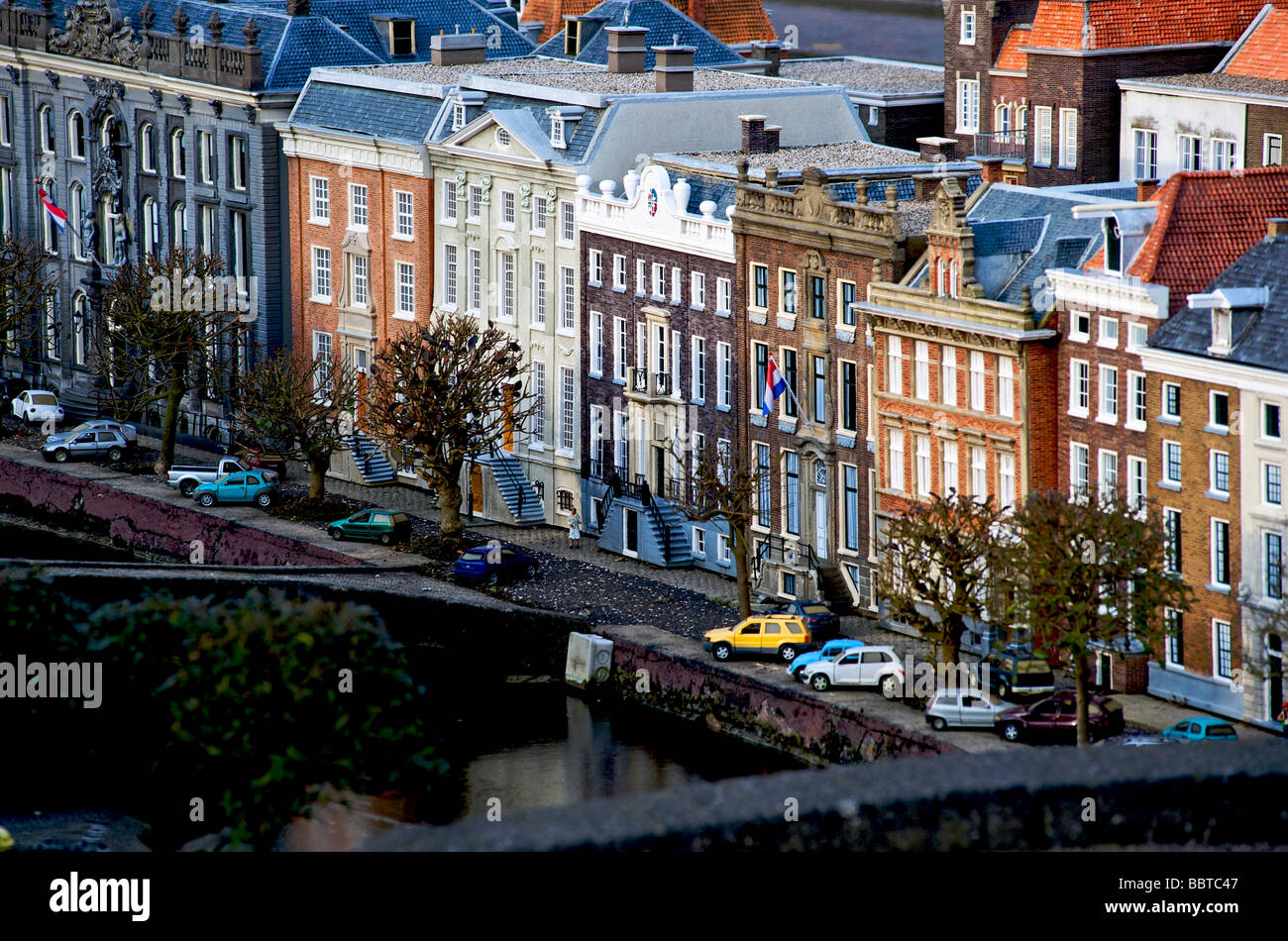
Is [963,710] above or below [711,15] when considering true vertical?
below

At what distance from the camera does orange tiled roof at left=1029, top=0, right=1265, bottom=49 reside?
341ft

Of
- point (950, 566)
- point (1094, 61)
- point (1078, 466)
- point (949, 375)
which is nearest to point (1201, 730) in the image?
point (950, 566)

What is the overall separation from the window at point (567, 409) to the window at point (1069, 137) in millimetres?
21305

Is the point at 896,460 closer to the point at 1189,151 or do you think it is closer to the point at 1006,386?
the point at 1006,386

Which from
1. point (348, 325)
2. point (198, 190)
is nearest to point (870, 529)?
point (348, 325)

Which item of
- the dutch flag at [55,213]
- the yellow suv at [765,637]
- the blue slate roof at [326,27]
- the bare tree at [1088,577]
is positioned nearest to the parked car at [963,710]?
the bare tree at [1088,577]

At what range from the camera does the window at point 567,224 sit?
107938mm

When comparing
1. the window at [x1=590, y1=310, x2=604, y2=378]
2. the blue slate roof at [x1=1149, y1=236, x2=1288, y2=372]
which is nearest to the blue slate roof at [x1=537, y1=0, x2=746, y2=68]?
the window at [x1=590, y1=310, x2=604, y2=378]

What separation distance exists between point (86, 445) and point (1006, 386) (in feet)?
175

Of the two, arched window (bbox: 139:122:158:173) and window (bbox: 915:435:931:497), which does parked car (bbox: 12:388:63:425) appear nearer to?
arched window (bbox: 139:122:158:173)

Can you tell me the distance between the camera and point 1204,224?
3214 inches

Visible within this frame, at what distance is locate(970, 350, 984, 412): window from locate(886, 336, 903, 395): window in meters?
3.90
